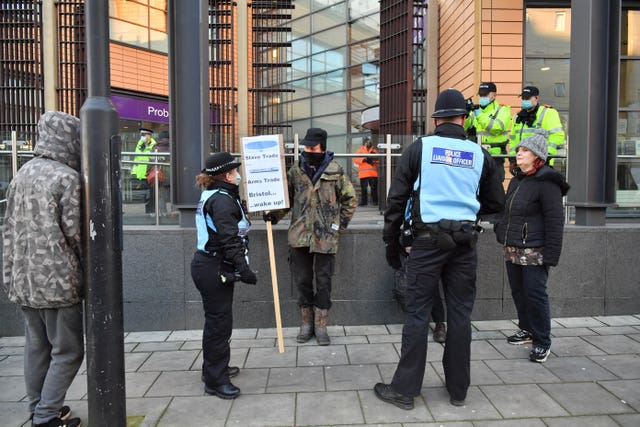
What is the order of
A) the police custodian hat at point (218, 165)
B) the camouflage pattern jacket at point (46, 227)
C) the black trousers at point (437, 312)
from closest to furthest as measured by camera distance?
the camouflage pattern jacket at point (46, 227), the police custodian hat at point (218, 165), the black trousers at point (437, 312)

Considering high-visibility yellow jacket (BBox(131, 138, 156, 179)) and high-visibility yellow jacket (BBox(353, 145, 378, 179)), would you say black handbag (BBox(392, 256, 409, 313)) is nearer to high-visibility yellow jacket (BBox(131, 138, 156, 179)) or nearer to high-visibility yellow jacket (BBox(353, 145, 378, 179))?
high-visibility yellow jacket (BBox(353, 145, 378, 179))

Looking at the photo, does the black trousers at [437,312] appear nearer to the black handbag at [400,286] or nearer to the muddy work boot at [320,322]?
the black handbag at [400,286]

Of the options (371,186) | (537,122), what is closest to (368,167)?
(371,186)

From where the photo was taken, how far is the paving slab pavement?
327 cm

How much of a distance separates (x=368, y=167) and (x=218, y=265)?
257cm

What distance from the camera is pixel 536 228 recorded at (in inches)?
167

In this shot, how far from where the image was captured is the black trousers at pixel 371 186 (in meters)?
Answer: 5.32

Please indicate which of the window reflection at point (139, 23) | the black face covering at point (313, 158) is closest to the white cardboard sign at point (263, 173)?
the black face covering at point (313, 158)

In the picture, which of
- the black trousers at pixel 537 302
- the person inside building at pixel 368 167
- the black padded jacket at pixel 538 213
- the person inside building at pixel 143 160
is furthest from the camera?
the person inside building at pixel 143 160

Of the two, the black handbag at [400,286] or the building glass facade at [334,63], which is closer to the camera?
the black handbag at [400,286]

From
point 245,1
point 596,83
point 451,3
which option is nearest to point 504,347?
point 596,83

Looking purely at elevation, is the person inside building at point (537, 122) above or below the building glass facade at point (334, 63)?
below

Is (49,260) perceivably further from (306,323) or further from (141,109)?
(141,109)

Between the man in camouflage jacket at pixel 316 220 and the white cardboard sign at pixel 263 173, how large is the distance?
0.63 feet
